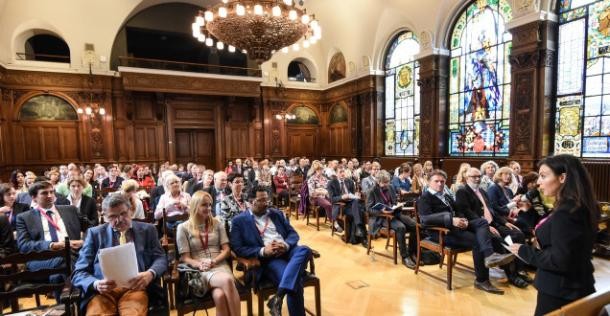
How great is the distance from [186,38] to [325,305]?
1325 cm

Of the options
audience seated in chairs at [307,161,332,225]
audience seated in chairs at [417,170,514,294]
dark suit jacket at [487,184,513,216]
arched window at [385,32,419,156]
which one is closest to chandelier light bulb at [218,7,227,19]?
audience seated in chairs at [307,161,332,225]

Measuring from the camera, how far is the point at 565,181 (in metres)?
1.66

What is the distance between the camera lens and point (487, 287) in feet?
11.4

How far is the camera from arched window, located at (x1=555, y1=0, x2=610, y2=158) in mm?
6039

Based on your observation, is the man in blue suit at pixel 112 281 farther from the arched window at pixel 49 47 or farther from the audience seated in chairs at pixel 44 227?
the arched window at pixel 49 47

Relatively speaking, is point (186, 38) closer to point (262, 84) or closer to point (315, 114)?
point (262, 84)

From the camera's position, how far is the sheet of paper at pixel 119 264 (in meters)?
2.04

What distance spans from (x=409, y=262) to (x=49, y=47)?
45.4ft

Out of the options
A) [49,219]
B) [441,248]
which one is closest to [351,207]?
[441,248]

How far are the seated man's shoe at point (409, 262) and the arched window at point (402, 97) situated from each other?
692 cm

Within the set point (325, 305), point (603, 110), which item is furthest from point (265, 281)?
point (603, 110)

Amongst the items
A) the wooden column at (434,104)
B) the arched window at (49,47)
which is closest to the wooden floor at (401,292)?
the wooden column at (434,104)

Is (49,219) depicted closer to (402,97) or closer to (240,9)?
(240,9)

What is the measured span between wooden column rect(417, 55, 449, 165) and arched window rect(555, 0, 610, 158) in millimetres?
2977
